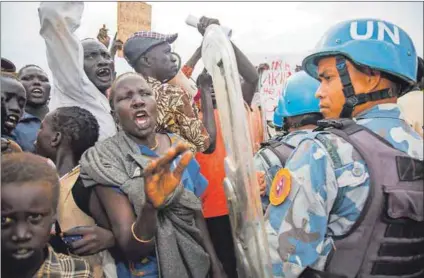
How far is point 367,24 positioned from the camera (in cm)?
213

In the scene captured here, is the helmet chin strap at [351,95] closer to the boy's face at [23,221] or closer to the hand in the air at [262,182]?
the hand in the air at [262,182]

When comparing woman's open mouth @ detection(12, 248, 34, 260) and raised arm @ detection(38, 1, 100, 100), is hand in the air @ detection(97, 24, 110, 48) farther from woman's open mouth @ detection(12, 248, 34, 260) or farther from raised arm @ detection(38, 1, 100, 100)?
woman's open mouth @ detection(12, 248, 34, 260)

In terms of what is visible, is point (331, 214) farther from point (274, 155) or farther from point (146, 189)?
point (274, 155)

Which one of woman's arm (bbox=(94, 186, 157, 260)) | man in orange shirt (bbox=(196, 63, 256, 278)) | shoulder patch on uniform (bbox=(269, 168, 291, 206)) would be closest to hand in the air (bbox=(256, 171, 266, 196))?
man in orange shirt (bbox=(196, 63, 256, 278))

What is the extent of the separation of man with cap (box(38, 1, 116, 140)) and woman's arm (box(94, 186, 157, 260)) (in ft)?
3.07

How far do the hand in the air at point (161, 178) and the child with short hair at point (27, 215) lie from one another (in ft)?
1.14

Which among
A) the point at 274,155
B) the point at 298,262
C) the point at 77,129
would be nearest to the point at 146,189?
the point at 298,262

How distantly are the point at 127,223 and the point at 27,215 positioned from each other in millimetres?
461

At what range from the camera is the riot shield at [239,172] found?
207cm

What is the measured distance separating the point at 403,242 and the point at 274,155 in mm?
1514

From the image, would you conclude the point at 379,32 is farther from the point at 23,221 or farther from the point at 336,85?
the point at 23,221

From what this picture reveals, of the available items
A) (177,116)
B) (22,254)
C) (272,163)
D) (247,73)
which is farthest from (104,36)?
(22,254)

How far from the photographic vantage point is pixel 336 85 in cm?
206

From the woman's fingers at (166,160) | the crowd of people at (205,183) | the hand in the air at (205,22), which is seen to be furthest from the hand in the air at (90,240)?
the hand in the air at (205,22)
